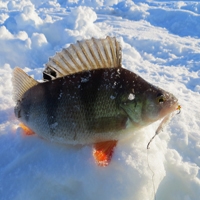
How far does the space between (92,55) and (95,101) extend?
376mm

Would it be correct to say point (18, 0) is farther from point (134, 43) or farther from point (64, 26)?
point (134, 43)

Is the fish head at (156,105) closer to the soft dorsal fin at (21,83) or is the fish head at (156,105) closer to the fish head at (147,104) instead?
the fish head at (147,104)

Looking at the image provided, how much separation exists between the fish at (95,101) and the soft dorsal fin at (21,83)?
147mm

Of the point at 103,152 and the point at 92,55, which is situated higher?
the point at 92,55

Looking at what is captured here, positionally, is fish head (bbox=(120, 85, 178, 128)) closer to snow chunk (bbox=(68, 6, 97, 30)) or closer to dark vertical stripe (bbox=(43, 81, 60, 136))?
dark vertical stripe (bbox=(43, 81, 60, 136))

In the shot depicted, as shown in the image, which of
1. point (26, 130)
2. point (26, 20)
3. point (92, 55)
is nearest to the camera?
point (92, 55)

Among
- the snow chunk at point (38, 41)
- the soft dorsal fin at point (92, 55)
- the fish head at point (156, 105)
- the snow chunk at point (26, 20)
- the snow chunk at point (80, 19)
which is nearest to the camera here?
the fish head at point (156, 105)

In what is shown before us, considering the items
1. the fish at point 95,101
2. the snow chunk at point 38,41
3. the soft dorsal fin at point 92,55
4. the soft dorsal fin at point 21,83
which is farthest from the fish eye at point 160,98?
the snow chunk at point 38,41

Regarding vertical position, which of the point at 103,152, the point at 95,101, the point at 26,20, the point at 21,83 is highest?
the point at 95,101

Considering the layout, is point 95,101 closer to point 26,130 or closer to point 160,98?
point 160,98

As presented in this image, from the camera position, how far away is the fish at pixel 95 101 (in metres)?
2.12

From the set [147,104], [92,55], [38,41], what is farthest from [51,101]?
[38,41]

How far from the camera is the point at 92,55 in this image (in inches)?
89.3

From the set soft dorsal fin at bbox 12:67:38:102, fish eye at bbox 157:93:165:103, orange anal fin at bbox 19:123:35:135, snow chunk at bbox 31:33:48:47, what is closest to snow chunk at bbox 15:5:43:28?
snow chunk at bbox 31:33:48:47
